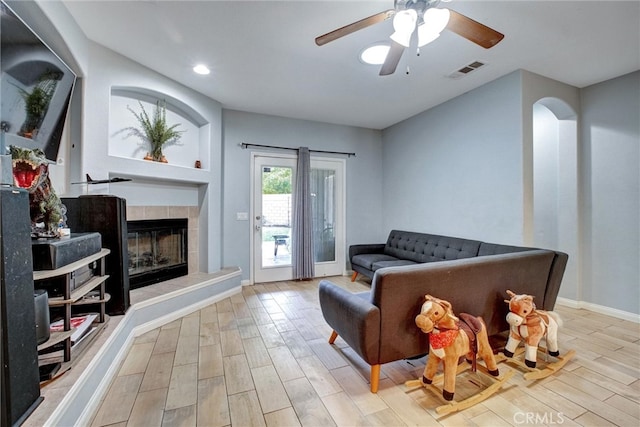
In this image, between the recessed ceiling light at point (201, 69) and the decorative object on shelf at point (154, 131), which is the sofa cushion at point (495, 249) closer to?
the recessed ceiling light at point (201, 69)

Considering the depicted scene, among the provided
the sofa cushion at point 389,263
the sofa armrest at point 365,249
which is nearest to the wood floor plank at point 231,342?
the sofa cushion at point 389,263

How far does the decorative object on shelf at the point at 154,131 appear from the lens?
118 inches

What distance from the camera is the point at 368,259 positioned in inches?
157

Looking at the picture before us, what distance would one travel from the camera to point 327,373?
1.97 meters

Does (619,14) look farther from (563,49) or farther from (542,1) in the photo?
(542,1)

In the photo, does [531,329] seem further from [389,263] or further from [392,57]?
[392,57]

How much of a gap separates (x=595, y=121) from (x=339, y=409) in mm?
4084

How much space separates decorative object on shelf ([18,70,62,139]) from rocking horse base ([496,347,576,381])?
11.9ft

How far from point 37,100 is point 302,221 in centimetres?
316

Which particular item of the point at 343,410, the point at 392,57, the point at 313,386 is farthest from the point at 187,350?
the point at 392,57

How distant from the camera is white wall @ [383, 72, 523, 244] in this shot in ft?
9.66

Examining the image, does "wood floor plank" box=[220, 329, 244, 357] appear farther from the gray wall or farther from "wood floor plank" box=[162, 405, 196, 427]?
the gray wall

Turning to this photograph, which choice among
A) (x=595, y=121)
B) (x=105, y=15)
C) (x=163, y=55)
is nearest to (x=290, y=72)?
(x=163, y=55)

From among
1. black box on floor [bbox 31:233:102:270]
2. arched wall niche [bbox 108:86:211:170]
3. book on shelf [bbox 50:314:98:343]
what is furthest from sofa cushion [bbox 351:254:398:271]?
black box on floor [bbox 31:233:102:270]
